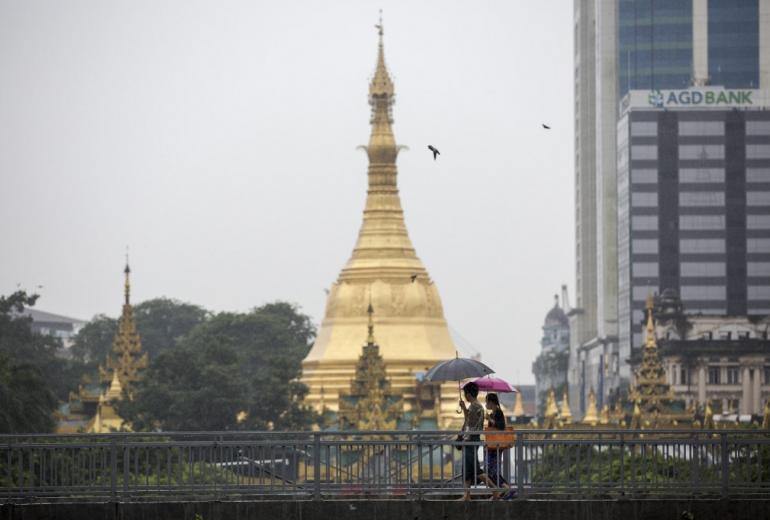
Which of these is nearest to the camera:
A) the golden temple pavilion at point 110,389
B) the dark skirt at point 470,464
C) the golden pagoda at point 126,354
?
the dark skirt at point 470,464

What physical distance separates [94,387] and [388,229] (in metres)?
20.5

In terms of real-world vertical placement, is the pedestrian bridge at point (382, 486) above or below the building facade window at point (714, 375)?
below

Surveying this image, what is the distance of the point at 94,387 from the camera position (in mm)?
148875

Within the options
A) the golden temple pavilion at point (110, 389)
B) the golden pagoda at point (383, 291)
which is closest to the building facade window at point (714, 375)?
the golden pagoda at point (383, 291)

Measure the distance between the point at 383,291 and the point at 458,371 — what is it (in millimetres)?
97296

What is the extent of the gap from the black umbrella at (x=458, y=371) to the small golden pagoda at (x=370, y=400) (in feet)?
202

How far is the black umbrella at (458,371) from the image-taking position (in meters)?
51.1

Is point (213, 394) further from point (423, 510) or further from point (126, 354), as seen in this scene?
point (423, 510)

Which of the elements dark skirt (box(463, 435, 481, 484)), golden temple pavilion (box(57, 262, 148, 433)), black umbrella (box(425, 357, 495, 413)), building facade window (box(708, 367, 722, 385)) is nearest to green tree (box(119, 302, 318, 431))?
golden temple pavilion (box(57, 262, 148, 433))

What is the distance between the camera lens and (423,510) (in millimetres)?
42156

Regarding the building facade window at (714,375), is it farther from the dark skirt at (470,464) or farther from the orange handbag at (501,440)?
the orange handbag at (501,440)

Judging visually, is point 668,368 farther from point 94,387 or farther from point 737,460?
point 737,460

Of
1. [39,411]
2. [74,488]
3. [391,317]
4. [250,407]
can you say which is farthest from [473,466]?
[391,317]

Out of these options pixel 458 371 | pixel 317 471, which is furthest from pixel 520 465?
pixel 458 371
